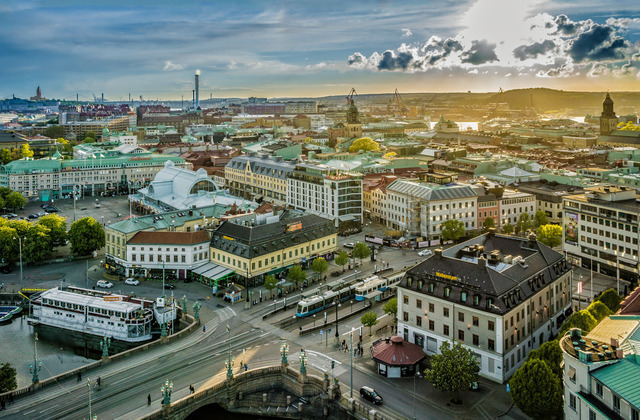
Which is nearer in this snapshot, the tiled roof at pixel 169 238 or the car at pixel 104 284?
the car at pixel 104 284

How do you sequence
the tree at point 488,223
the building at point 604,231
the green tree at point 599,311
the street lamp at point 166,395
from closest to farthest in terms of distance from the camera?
the street lamp at point 166,395 → the green tree at point 599,311 → the building at point 604,231 → the tree at point 488,223

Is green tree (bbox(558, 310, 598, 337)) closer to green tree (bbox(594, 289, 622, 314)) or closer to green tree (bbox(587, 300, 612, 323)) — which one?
green tree (bbox(587, 300, 612, 323))

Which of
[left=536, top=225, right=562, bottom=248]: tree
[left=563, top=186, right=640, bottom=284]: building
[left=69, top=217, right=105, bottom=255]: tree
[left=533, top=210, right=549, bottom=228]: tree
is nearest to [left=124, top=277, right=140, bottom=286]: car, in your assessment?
[left=69, top=217, right=105, bottom=255]: tree

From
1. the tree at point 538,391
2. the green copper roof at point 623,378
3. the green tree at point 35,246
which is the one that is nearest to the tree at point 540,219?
the tree at point 538,391

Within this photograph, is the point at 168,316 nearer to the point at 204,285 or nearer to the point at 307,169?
the point at 204,285

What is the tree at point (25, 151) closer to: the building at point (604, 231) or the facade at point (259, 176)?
the facade at point (259, 176)

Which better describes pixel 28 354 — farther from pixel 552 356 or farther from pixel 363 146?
pixel 363 146
